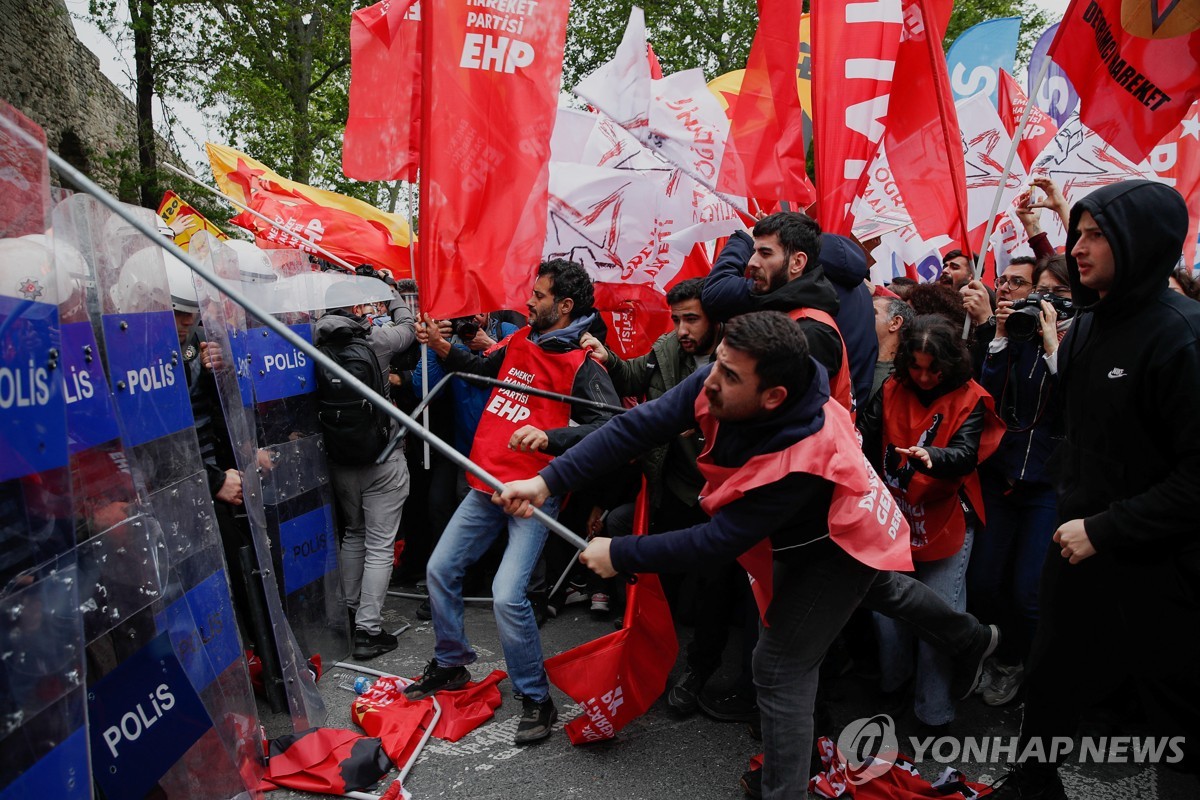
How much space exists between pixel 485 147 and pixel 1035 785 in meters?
3.54

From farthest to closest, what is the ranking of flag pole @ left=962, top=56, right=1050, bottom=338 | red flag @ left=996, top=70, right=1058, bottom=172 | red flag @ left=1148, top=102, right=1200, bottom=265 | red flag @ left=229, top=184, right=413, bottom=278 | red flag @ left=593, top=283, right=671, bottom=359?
red flag @ left=229, top=184, right=413, bottom=278 < red flag @ left=996, top=70, right=1058, bottom=172 < red flag @ left=593, top=283, right=671, bottom=359 < red flag @ left=1148, top=102, right=1200, bottom=265 < flag pole @ left=962, top=56, right=1050, bottom=338

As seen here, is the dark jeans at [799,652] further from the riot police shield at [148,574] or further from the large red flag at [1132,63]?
the large red flag at [1132,63]

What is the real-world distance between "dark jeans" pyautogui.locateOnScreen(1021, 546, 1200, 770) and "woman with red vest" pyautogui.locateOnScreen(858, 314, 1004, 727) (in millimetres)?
561

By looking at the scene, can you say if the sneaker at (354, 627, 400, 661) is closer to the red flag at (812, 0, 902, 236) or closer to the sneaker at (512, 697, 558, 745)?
the sneaker at (512, 697, 558, 745)

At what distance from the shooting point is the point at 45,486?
1878 millimetres

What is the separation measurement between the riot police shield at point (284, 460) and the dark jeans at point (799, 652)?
201 centimetres

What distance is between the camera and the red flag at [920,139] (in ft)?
14.2

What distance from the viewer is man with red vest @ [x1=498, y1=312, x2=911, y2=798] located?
90.3 inches

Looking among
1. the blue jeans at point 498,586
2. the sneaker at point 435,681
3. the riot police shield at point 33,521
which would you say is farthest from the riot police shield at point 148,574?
the blue jeans at point 498,586

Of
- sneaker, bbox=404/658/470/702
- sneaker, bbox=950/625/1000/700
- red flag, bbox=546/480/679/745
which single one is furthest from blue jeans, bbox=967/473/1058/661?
sneaker, bbox=404/658/470/702

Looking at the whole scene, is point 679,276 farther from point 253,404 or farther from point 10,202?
point 10,202

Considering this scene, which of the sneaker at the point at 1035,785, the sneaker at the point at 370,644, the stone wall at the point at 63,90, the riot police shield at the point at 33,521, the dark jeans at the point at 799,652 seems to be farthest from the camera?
the stone wall at the point at 63,90

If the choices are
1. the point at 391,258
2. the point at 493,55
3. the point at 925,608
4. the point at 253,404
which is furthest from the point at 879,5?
the point at 391,258

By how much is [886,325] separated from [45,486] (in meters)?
3.69
